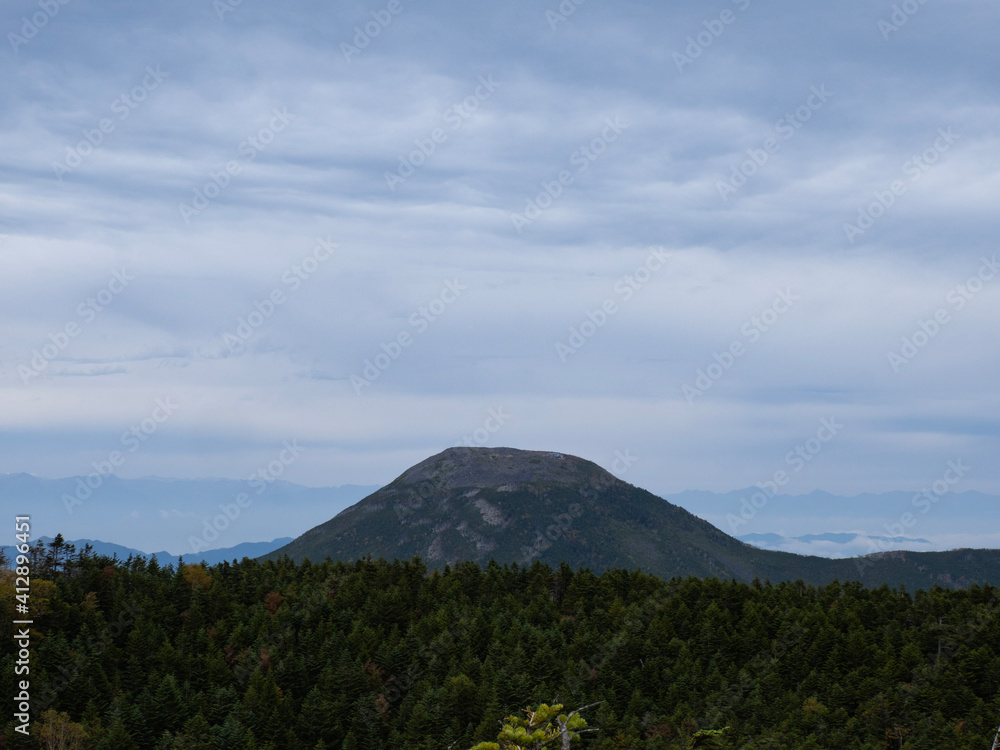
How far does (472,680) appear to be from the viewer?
16950cm

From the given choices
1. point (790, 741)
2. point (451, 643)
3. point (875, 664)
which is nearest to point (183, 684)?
point (451, 643)

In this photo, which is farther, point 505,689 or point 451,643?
point 451,643

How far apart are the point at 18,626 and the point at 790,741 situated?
14398 cm

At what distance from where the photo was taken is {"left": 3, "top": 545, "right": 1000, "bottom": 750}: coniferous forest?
143863 millimetres

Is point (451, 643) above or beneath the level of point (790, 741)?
above

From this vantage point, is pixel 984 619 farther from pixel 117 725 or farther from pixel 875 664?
pixel 117 725

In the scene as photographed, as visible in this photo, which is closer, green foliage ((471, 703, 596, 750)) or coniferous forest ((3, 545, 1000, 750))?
green foliage ((471, 703, 596, 750))

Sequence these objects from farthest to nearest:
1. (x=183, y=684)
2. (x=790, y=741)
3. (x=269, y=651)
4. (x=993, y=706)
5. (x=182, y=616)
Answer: (x=182, y=616) < (x=269, y=651) < (x=183, y=684) < (x=993, y=706) < (x=790, y=741)

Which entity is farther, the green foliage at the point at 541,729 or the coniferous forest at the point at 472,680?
the coniferous forest at the point at 472,680

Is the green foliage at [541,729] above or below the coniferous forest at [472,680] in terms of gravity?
above

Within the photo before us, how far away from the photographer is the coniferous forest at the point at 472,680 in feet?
472

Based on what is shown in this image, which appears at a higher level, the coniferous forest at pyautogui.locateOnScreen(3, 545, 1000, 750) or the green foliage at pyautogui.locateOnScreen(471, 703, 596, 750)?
the green foliage at pyautogui.locateOnScreen(471, 703, 596, 750)

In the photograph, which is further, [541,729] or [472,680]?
[472,680]

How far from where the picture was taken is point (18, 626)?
175m
